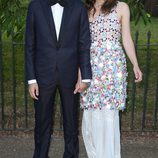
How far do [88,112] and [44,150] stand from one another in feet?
1.75

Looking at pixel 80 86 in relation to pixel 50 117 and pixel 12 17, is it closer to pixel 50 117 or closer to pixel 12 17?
pixel 50 117

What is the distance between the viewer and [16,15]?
15.2ft

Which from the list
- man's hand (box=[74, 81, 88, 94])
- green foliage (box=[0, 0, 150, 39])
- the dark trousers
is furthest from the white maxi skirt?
green foliage (box=[0, 0, 150, 39])

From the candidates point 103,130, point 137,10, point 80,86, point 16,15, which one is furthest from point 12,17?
point 103,130

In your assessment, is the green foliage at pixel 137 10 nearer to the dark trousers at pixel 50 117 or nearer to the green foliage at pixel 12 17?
the green foliage at pixel 12 17

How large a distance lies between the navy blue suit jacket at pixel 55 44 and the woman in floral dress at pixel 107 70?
0.14 metres

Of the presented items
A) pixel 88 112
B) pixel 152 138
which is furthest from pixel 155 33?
pixel 88 112

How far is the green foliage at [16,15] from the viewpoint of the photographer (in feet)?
15.1

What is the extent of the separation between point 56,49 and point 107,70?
0.50 meters

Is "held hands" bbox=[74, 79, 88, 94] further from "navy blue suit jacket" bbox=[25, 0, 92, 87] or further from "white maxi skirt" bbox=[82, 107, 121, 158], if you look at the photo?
"white maxi skirt" bbox=[82, 107, 121, 158]

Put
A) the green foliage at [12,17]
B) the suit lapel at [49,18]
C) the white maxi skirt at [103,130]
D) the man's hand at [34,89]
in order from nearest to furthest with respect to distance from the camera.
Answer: the suit lapel at [49,18] < the man's hand at [34,89] < the white maxi skirt at [103,130] < the green foliage at [12,17]

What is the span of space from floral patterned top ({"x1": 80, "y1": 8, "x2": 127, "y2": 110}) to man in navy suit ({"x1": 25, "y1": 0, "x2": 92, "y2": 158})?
122 millimetres

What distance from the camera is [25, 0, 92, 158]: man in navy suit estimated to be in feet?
10.9

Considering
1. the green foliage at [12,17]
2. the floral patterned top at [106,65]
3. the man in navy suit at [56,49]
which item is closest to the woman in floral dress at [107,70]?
the floral patterned top at [106,65]
